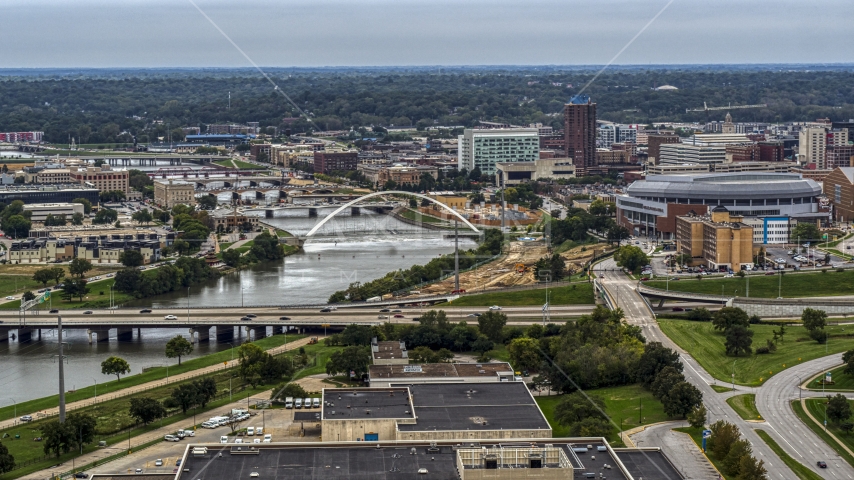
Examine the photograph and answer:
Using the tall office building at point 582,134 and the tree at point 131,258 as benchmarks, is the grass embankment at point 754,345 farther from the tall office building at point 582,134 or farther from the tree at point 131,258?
the tall office building at point 582,134

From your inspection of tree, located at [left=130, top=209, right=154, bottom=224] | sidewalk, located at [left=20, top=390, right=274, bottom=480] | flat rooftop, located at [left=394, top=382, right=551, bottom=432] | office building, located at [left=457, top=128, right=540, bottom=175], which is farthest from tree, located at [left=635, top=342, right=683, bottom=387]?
office building, located at [left=457, top=128, right=540, bottom=175]

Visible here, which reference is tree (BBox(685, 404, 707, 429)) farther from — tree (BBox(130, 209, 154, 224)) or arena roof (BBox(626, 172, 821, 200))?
tree (BBox(130, 209, 154, 224))

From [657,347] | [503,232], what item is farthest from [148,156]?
[657,347]

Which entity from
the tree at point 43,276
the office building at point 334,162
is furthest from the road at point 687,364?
the office building at point 334,162

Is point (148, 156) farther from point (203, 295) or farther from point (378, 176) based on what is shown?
point (203, 295)

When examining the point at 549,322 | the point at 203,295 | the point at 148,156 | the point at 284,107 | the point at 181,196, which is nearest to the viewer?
the point at 549,322

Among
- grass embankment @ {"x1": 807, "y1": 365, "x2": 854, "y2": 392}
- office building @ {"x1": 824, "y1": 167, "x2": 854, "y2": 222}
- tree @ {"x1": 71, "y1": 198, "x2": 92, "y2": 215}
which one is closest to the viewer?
grass embankment @ {"x1": 807, "y1": 365, "x2": 854, "y2": 392}

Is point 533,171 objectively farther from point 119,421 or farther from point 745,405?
point 119,421
